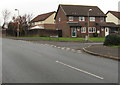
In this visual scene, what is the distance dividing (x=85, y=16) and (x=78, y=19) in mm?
2107

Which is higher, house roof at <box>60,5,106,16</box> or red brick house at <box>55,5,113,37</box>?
house roof at <box>60,5,106,16</box>

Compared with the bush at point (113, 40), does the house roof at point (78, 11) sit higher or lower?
higher

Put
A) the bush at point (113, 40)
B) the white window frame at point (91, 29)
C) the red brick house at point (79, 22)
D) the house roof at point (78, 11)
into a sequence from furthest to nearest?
the white window frame at point (91, 29) < the house roof at point (78, 11) < the red brick house at point (79, 22) < the bush at point (113, 40)

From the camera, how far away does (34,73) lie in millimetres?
8609

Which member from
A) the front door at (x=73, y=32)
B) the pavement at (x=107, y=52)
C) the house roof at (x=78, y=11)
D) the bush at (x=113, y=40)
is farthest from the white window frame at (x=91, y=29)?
the pavement at (x=107, y=52)

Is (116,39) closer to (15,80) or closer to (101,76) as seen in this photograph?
(101,76)

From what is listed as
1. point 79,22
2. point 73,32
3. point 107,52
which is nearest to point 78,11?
point 79,22

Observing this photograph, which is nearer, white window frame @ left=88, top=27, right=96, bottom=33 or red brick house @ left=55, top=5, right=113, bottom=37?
red brick house @ left=55, top=5, right=113, bottom=37

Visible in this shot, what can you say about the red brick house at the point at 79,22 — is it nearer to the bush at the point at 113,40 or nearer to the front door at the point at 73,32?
the front door at the point at 73,32

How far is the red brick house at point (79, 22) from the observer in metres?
51.9

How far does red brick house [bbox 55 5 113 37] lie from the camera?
51906mm

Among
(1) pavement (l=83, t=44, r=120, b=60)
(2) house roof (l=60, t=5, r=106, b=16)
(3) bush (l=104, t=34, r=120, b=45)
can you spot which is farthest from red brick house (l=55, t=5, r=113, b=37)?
(1) pavement (l=83, t=44, r=120, b=60)

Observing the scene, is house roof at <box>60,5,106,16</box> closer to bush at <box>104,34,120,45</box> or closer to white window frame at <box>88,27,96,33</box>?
white window frame at <box>88,27,96,33</box>

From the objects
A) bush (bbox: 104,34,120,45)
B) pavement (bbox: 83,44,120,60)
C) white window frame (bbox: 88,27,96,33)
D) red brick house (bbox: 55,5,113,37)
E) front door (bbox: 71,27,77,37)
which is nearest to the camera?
pavement (bbox: 83,44,120,60)
